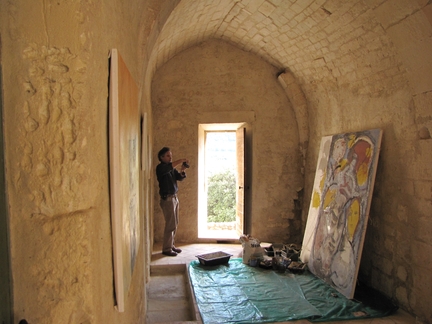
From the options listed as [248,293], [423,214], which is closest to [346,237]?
[423,214]

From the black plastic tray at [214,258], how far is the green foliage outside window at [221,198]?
12.4 ft

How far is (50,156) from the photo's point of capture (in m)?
0.96

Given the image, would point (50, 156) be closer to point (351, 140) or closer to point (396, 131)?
point (396, 131)

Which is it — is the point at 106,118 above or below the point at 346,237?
above

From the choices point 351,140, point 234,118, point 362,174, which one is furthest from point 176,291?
point 234,118

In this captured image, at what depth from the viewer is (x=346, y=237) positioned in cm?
373

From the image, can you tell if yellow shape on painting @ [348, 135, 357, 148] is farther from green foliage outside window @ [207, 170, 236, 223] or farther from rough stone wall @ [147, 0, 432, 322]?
green foliage outside window @ [207, 170, 236, 223]

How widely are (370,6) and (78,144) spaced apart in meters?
3.20

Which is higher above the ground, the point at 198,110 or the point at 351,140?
the point at 198,110

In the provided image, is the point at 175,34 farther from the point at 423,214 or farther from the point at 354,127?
the point at 423,214

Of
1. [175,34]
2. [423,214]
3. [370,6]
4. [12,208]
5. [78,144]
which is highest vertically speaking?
[175,34]

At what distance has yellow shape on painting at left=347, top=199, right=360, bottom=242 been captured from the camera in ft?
11.9

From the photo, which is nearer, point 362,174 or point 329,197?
point 362,174

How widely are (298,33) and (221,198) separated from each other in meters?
5.31
